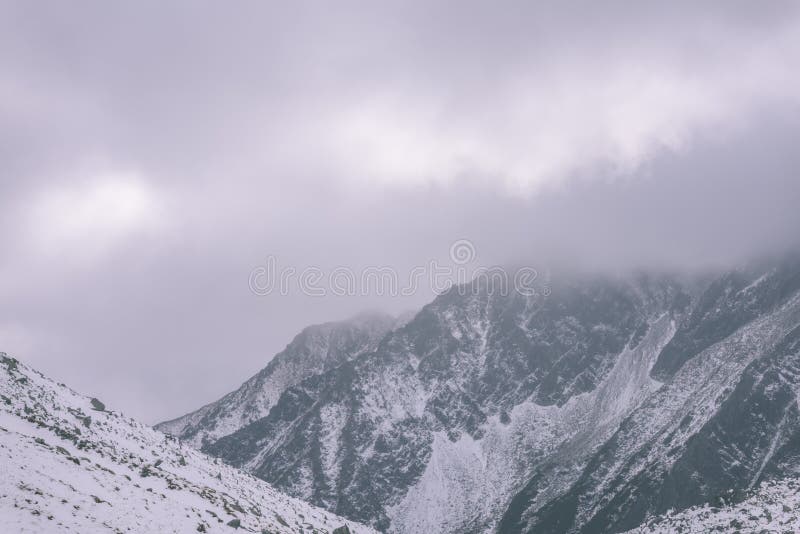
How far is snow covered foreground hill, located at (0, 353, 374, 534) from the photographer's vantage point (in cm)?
4288

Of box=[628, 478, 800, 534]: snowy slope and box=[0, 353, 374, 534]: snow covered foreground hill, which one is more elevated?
box=[0, 353, 374, 534]: snow covered foreground hill

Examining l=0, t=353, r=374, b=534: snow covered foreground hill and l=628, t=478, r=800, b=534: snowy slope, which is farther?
l=628, t=478, r=800, b=534: snowy slope

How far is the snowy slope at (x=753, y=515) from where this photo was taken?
6594cm

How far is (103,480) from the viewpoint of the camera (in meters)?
51.5

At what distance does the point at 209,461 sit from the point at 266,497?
15220mm

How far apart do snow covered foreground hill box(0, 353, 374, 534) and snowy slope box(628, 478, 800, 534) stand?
3505cm

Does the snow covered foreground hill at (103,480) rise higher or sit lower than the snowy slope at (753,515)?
higher

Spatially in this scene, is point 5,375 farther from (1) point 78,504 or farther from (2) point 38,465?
(1) point 78,504

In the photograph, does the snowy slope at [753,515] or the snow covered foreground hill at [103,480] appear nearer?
the snow covered foreground hill at [103,480]

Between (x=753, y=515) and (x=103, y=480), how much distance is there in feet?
183

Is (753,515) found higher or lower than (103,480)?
lower

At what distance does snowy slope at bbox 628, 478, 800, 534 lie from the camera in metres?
65.9

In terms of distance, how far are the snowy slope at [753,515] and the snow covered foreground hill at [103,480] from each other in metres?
35.0

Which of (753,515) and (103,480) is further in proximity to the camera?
(753,515)
